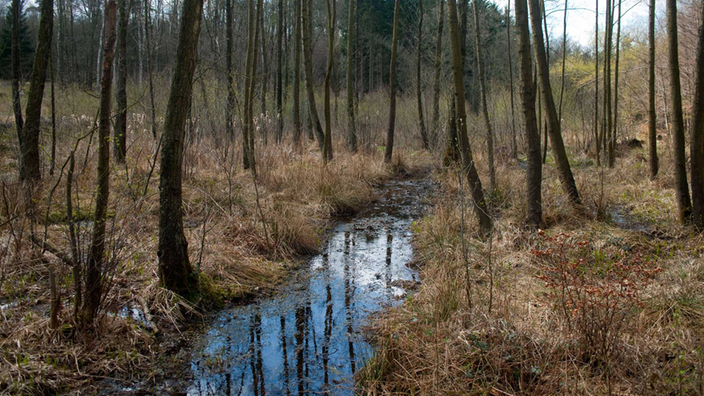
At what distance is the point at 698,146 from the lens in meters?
5.55

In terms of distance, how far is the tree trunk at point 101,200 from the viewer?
3.57m

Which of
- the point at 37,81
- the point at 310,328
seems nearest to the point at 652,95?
the point at 310,328

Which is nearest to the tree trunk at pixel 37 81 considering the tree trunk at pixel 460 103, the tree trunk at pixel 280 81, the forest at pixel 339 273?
the forest at pixel 339 273

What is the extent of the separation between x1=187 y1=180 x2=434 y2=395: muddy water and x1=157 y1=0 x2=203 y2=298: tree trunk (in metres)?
0.93

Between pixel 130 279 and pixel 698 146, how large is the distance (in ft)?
22.0

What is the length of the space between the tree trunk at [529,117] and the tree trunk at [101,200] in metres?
4.62

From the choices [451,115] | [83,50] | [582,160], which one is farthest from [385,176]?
[83,50]

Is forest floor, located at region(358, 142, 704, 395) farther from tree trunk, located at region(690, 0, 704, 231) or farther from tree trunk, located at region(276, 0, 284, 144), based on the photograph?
tree trunk, located at region(276, 0, 284, 144)

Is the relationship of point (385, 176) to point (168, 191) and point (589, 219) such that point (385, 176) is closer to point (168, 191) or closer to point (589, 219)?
point (589, 219)

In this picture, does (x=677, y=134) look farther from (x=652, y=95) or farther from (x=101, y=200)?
(x=101, y=200)

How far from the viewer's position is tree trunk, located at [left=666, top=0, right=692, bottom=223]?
588cm

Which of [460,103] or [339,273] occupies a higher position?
[460,103]

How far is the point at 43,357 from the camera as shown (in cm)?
328

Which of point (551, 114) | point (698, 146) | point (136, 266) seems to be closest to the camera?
point (136, 266)
